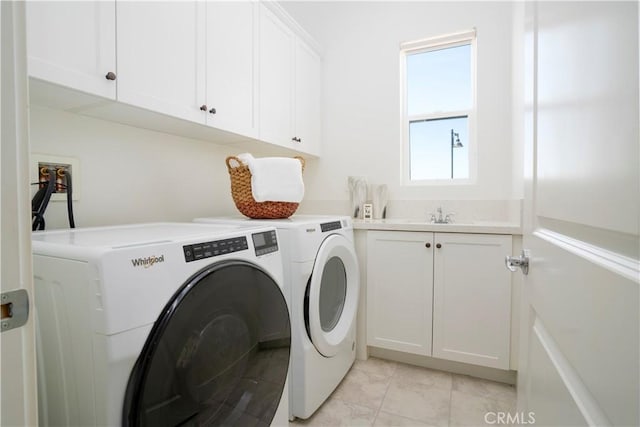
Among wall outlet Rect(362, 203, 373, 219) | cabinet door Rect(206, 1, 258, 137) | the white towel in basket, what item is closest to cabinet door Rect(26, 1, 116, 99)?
cabinet door Rect(206, 1, 258, 137)

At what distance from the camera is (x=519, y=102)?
6.22 feet

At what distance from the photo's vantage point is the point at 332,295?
5.94ft

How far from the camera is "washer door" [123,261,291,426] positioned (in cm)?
70

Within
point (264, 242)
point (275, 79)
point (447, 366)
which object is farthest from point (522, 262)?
point (275, 79)

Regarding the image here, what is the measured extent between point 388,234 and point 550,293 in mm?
1381

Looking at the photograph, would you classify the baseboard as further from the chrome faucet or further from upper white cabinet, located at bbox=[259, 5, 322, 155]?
upper white cabinet, located at bbox=[259, 5, 322, 155]

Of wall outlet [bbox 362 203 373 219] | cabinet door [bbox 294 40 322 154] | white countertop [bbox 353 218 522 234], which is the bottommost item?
white countertop [bbox 353 218 522 234]

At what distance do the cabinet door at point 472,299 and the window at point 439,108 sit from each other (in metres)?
0.78

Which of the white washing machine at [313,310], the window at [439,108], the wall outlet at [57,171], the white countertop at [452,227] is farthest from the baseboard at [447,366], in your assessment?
the wall outlet at [57,171]

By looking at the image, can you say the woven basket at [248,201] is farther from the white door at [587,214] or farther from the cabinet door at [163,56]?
the white door at [587,214]

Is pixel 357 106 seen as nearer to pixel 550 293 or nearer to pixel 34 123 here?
pixel 34 123

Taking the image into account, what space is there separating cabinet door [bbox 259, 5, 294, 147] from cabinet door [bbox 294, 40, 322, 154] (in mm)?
101

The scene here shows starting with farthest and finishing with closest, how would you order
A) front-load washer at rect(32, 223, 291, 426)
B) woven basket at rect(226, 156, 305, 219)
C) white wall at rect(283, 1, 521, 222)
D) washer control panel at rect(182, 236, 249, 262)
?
white wall at rect(283, 1, 521, 222), woven basket at rect(226, 156, 305, 219), washer control panel at rect(182, 236, 249, 262), front-load washer at rect(32, 223, 291, 426)

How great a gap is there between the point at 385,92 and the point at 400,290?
1.64m
